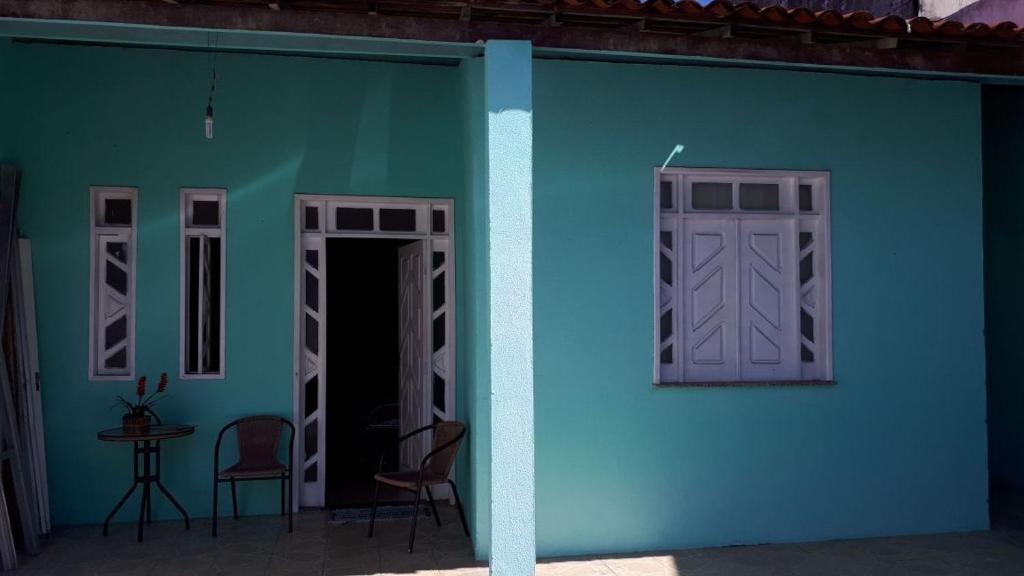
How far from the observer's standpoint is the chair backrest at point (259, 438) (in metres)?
6.90

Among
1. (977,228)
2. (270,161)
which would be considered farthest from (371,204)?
(977,228)

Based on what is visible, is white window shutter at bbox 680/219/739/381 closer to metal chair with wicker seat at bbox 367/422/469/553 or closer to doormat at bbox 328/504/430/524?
metal chair with wicker seat at bbox 367/422/469/553

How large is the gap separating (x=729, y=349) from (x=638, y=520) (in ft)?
4.49

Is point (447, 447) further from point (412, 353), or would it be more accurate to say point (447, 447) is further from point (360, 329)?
point (360, 329)

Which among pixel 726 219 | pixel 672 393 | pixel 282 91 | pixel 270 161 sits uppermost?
pixel 282 91

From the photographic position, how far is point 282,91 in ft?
23.5

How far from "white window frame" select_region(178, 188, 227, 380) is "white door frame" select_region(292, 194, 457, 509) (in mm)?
559

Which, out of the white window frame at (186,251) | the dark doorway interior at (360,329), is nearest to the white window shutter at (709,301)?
the white window frame at (186,251)

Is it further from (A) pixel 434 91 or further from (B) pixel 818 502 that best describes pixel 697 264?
(A) pixel 434 91

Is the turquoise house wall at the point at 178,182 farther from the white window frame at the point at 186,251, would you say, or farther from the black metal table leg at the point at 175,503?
the black metal table leg at the point at 175,503

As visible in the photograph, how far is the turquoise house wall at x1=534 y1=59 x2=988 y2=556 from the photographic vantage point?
607 centimetres

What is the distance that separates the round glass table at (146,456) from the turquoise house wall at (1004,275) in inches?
277

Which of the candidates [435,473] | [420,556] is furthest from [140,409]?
[420,556]

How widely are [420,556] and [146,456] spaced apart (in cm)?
221
